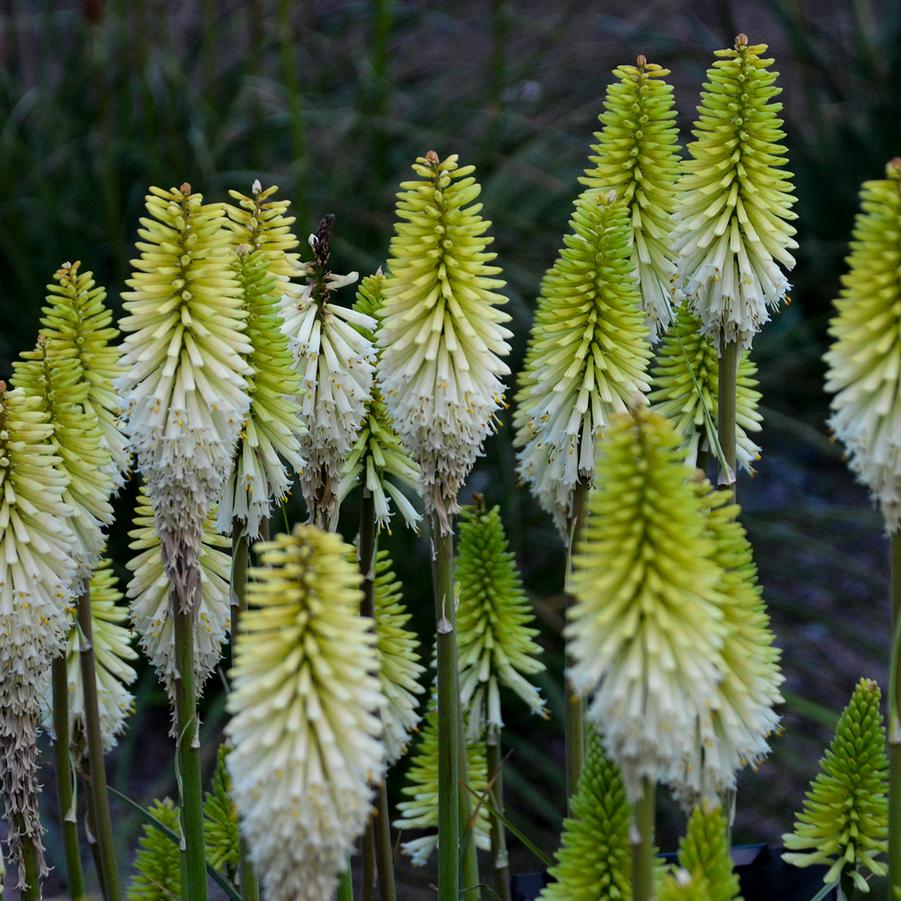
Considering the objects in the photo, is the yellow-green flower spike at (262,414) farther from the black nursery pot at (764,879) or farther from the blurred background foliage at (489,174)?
the blurred background foliage at (489,174)

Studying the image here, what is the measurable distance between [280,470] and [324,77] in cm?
684

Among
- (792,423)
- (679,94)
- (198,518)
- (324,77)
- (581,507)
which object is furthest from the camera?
(679,94)

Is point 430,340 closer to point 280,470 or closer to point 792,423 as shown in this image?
point 280,470

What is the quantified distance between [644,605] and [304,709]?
1.99ft

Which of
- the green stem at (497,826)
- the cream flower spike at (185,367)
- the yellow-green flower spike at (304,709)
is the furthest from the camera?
the green stem at (497,826)

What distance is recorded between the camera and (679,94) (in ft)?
41.1

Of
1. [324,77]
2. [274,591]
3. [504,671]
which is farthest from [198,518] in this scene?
[324,77]

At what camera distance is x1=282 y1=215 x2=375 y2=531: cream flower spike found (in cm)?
352

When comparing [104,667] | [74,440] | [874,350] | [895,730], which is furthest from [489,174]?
[895,730]

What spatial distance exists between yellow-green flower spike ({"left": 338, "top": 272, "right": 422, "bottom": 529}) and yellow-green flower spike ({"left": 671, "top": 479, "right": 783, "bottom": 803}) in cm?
108

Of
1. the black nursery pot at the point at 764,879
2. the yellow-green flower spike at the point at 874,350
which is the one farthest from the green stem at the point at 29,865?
the yellow-green flower spike at the point at 874,350

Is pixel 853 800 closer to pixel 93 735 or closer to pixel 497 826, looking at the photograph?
pixel 497 826

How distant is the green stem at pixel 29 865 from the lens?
3586mm

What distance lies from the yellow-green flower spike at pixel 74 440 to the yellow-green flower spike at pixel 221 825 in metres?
0.71
